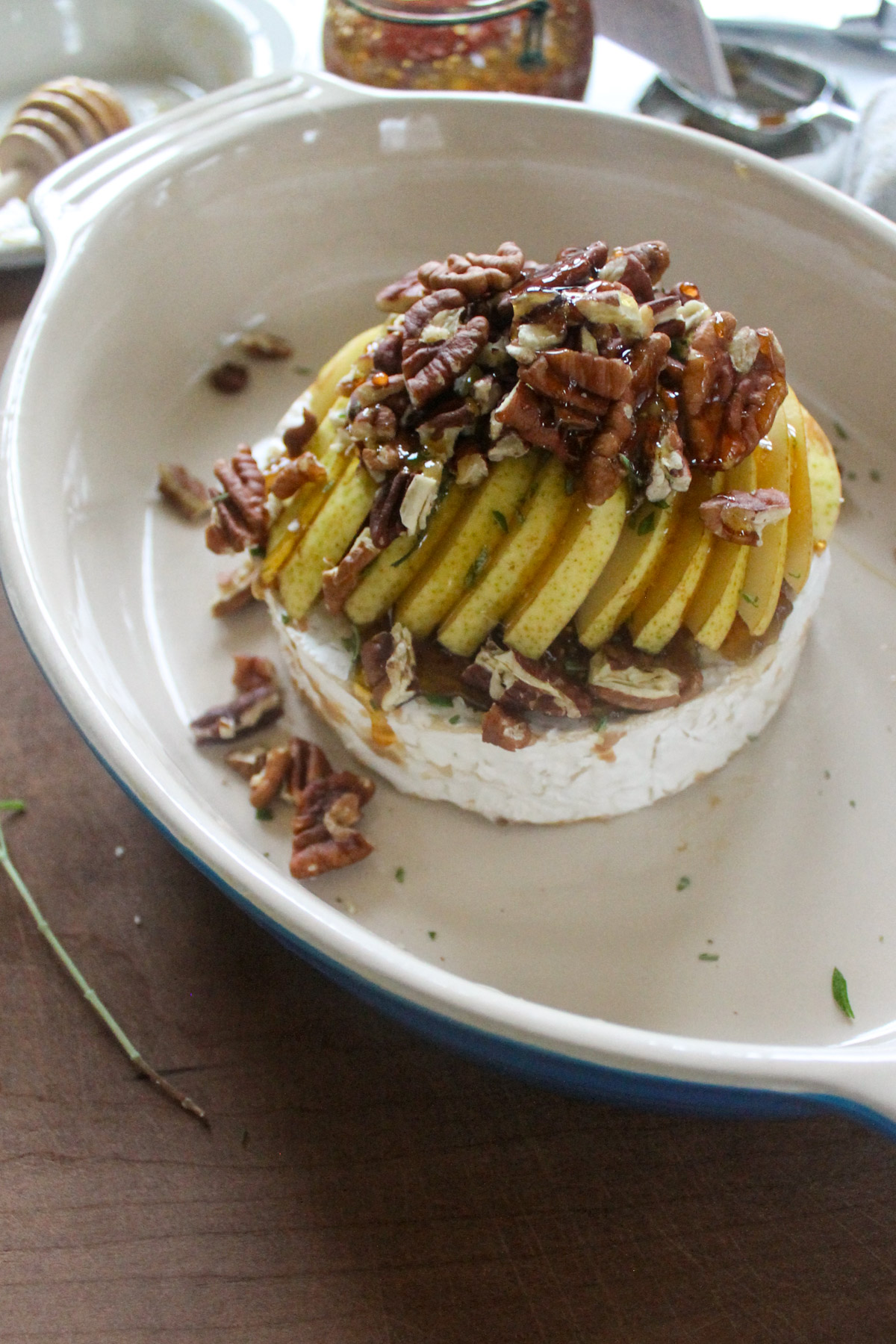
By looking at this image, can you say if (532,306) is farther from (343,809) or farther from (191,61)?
(191,61)

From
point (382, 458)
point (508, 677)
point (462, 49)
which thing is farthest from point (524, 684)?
point (462, 49)

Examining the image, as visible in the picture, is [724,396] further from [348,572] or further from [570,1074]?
[570,1074]

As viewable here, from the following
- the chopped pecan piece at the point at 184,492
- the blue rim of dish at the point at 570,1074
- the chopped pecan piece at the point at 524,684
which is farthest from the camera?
the chopped pecan piece at the point at 184,492

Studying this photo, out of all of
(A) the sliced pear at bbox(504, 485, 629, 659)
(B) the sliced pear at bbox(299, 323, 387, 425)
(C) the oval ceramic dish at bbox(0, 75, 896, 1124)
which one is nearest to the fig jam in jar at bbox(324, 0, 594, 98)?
(C) the oval ceramic dish at bbox(0, 75, 896, 1124)

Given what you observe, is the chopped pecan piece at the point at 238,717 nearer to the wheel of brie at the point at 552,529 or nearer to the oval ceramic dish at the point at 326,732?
the oval ceramic dish at the point at 326,732

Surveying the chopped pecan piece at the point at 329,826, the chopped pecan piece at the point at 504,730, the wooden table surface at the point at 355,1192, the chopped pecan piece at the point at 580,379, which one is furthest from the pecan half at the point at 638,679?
the wooden table surface at the point at 355,1192

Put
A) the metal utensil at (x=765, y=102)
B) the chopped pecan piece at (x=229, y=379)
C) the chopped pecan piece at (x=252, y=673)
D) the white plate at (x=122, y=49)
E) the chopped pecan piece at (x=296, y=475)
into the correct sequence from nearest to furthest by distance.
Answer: the chopped pecan piece at (x=296, y=475)
the chopped pecan piece at (x=252, y=673)
the chopped pecan piece at (x=229, y=379)
the metal utensil at (x=765, y=102)
the white plate at (x=122, y=49)
